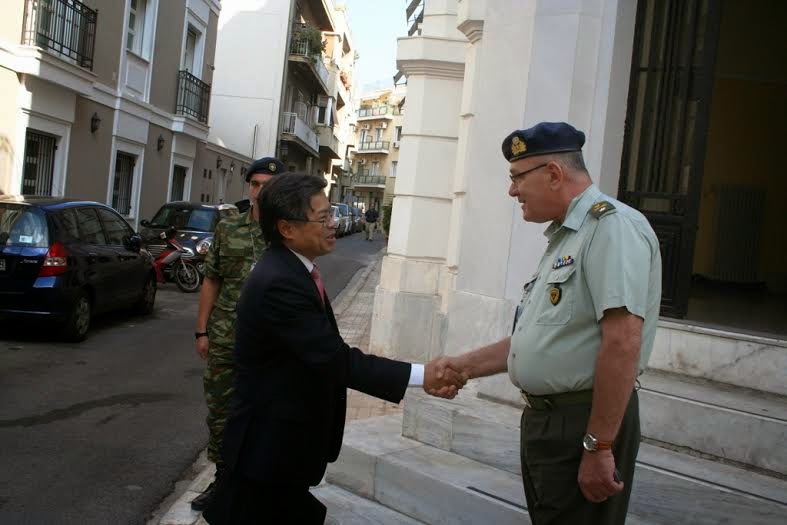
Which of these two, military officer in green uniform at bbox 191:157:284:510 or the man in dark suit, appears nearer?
the man in dark suit

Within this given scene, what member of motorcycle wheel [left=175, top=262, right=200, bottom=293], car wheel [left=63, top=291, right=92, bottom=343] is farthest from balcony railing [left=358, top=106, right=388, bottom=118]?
car wheel [left=63, top=291, right=92, bottom=343]

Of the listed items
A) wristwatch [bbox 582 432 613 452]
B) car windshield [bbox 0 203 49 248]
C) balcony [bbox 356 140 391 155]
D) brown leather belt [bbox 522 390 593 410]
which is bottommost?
wristwatch [bbox 582 432 613 452]

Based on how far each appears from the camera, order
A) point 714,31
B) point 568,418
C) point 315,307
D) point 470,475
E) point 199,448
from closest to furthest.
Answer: point 568,418 < point 315,307 < point 470,475 < point 714,31 < point 199,448

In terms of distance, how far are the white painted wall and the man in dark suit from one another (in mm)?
30852

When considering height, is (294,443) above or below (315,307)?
below

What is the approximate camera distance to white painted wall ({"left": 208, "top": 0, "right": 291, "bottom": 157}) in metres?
33.0

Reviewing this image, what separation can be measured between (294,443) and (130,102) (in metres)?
17.7

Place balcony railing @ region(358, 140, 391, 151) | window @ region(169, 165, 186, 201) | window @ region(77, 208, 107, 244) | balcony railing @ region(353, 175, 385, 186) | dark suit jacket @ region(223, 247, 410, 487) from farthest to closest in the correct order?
balcony railing @ region(353, 175, 385, 186) < balcony railing @ region(358, 140, 391, 151) < window @ region(169, 165, 186, 201) < window @ region(77, 208, 107, 244) < dark suit jacket @ region(223, 247, 410, 487)

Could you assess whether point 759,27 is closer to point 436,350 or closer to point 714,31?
point 714,31

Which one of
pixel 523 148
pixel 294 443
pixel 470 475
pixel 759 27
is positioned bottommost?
pixel 470 475

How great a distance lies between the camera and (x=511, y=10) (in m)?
5.26

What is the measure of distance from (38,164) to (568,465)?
15.2m

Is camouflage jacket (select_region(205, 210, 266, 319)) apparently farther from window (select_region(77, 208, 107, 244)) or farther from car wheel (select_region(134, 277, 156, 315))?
car wheel (select_region(134, 277, 156, 315))

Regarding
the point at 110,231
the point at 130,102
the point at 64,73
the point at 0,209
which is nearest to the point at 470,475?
the point at 0,209
